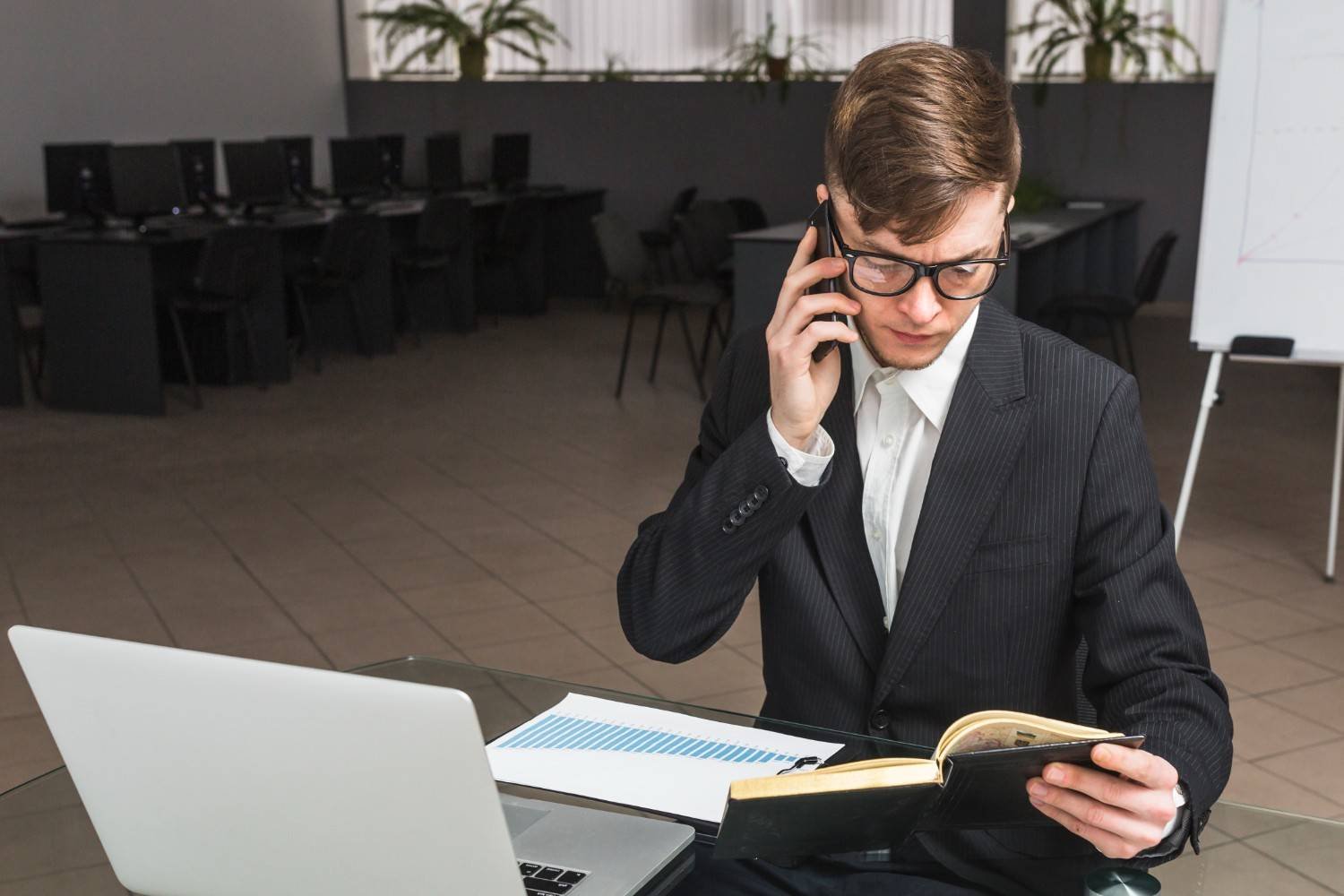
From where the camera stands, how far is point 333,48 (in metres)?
10.9

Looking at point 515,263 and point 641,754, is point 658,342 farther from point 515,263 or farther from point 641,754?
point 641,754

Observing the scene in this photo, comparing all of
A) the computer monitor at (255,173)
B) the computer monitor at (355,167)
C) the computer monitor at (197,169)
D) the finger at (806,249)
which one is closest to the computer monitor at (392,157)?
the computer monitor at (355,167)

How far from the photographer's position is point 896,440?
1516mm

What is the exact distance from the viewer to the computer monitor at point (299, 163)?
8.47 meters

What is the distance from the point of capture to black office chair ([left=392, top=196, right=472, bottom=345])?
826 cm

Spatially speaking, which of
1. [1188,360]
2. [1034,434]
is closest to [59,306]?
[1188,360]

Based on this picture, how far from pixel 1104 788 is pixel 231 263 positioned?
6168 millimetres

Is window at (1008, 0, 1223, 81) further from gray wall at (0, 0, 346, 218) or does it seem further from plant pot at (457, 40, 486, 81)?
gray wall at (0, 0, 346, 218)

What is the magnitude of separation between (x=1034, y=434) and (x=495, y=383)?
5.84 meters

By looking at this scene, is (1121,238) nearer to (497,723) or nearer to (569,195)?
(569,195)

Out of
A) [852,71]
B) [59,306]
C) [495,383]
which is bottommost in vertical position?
[495,383]

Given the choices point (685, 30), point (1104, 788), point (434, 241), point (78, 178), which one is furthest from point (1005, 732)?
point (685, 30)

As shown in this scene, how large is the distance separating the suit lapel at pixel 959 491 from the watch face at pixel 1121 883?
0.34 m

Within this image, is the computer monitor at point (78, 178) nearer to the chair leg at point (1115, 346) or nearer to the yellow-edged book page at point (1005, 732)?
the chair leg at point (1115, 346)
